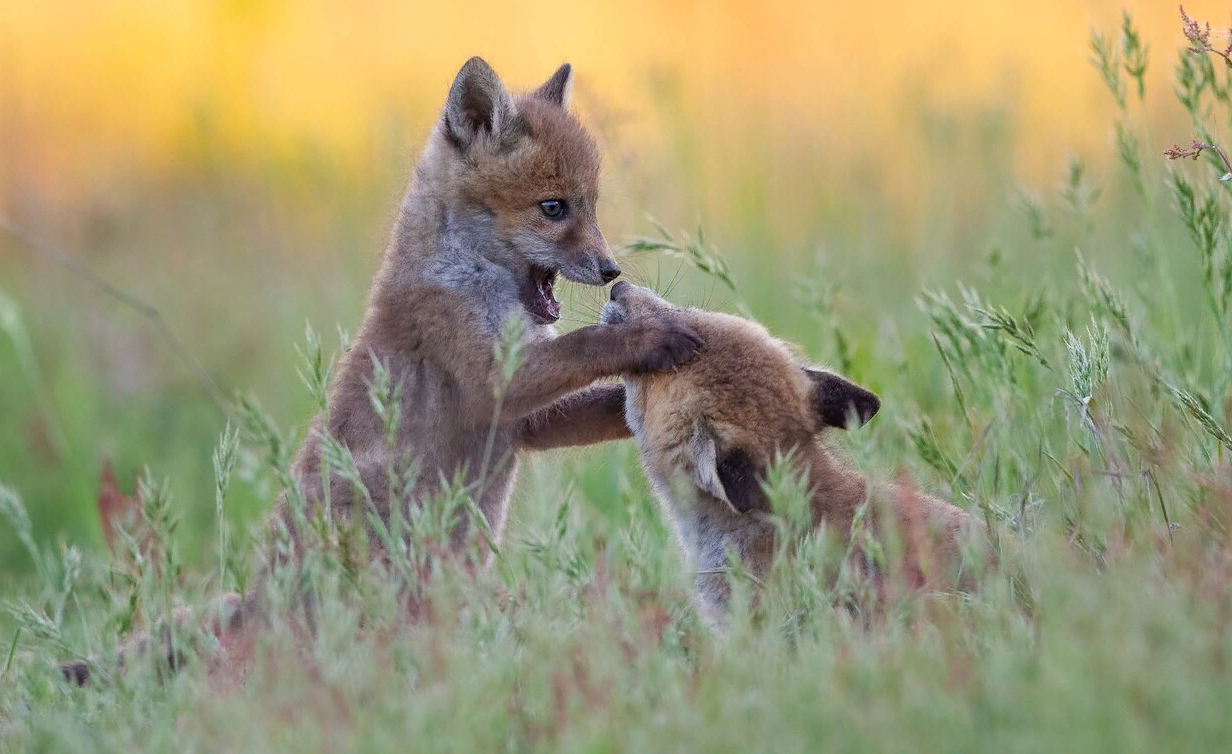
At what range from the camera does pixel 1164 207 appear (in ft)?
31.8

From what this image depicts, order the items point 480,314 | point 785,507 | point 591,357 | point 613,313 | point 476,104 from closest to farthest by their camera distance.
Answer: point 785,507
point 591,357
point 613,313
point 480,314
point 476,104

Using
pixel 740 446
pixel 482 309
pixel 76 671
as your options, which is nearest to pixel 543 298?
pixel 482 309

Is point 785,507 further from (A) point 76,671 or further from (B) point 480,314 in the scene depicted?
(A) point 76,671

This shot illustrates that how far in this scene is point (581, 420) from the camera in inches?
213

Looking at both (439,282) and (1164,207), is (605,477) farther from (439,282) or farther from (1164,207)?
(1164,207)

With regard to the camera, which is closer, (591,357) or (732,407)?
(732,407)

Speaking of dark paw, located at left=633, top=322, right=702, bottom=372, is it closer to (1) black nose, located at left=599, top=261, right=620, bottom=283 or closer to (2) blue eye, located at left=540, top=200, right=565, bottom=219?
(1) black nose, located at left=599, top=261, right=620, bottom=283

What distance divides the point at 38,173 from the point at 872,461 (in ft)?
27.8

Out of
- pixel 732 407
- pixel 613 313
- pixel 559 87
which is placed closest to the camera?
pixel 732 407

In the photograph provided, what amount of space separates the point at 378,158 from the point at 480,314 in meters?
5.24

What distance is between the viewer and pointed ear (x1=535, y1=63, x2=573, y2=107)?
6223 mm

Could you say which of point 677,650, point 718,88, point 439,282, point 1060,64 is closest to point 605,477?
point 439,282

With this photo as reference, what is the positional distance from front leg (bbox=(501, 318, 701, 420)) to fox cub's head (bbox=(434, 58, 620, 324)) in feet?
1.83

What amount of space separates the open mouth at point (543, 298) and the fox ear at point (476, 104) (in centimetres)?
58
